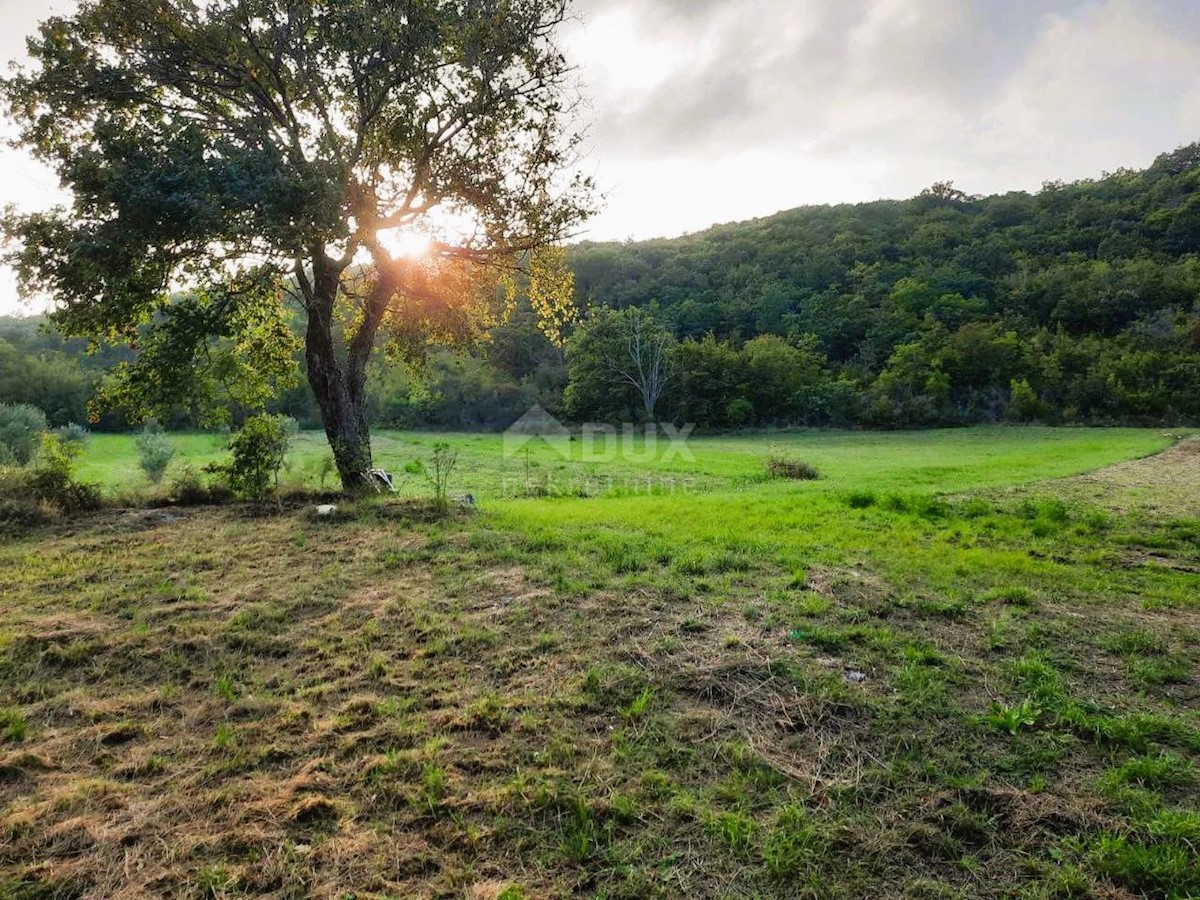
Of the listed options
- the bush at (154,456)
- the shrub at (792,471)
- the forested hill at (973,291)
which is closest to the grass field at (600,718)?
the bush at (154,456)

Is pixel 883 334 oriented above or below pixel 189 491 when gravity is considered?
above

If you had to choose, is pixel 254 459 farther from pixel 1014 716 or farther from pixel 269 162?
pixel 1014 716

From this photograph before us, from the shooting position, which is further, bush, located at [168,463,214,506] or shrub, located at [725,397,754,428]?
shrub, located at [725,397,754,428]

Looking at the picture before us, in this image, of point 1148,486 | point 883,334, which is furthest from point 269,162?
point 883,334

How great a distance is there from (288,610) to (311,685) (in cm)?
197

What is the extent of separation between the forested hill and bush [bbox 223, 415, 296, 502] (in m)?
45.5

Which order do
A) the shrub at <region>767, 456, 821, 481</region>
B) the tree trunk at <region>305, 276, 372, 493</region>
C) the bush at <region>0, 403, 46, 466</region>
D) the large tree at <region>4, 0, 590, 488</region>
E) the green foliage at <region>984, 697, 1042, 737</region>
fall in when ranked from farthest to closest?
the shrub at <region>767, 456, 821, 481</region>, the bush at <region>0, 403, 46, 466</region>, the tree trunk at <region>305, 276, 372, 493</region>, the large tree at <region>4, 0, 590, 488</region>, the green foliage at <region>984, 697, 1042, 737</region>

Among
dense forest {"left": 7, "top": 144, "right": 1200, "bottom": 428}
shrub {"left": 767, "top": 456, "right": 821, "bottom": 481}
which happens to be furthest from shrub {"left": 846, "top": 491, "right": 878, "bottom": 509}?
dense forest {"left": 7, "top": 144, "right": 1200, "bottom": 428}

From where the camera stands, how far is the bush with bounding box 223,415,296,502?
13062mm

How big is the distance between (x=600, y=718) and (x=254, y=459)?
11778 millimetres

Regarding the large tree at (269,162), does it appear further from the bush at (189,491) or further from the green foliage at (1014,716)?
the green foliage at (1014,716)

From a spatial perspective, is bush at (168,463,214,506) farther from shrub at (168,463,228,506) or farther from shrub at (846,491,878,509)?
shrub at (846,491,878,509)

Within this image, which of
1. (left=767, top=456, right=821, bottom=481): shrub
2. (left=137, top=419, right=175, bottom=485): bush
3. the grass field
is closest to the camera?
the grass field

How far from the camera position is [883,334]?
60.0 m
